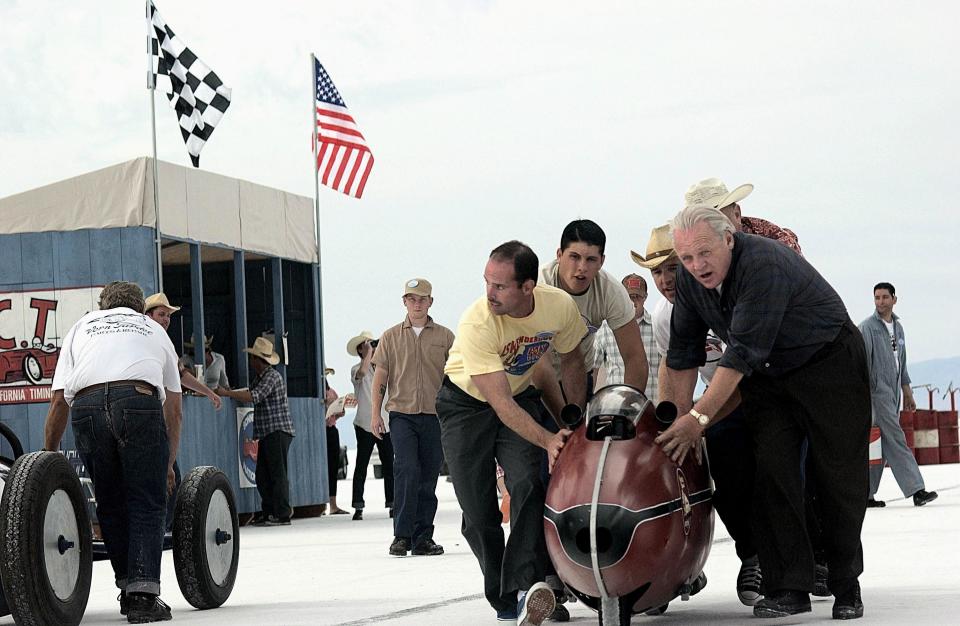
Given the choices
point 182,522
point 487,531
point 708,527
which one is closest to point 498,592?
point 487,531

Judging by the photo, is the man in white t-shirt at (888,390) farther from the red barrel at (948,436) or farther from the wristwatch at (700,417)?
the red barrel at (948,436)

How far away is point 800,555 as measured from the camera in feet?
23.7

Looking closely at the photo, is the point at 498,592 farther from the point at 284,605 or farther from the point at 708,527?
the point at 284,605

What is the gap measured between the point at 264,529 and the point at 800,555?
33.0ft

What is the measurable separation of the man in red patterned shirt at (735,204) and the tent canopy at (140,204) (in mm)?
8387

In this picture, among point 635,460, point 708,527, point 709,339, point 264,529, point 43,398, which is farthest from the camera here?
point 264,529

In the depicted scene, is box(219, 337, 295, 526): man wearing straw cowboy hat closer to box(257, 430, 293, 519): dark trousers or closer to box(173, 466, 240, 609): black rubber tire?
box(257, 430, 293, 519): dark trousers

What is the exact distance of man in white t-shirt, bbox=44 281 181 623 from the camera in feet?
27.8

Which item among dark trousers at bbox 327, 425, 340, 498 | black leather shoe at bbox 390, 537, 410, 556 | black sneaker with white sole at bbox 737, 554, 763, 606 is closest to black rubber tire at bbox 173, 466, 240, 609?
black sneaker with white sole at bbox 737, 554, 763, 606

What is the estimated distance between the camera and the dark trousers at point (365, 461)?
55.4 ft

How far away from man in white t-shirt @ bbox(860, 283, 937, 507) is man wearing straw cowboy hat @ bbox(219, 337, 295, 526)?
560 cm

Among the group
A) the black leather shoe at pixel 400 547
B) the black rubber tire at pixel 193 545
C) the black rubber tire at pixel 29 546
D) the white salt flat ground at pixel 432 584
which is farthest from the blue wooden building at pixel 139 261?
the black rubber tire at pixel 29 546

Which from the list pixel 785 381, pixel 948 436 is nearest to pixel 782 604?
pixel 785 381

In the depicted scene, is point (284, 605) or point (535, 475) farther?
point (284, 605)
